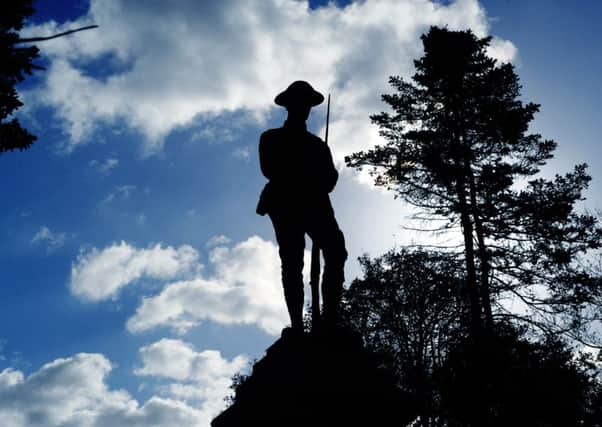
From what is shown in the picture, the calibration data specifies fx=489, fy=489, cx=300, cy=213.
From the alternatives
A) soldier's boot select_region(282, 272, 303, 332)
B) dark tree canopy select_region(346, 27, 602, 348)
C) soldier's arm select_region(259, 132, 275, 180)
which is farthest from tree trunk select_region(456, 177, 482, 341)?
soldier's arm select_region(259, 132, 275, 180)

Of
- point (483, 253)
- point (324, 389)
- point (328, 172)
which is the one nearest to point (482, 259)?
point (483, 253)

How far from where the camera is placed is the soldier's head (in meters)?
4.59

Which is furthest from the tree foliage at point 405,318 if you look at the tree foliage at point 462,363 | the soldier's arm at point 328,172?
the soldier's arm at point 328,172

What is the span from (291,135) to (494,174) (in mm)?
11398

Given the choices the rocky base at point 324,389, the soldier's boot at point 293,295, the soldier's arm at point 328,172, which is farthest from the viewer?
the soldier's arm at point 328,172

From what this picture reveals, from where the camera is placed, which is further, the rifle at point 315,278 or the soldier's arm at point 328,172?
the soldier's arm at point 328,172

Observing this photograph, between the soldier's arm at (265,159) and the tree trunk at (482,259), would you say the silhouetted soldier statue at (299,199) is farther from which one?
the tree trunk at (482,259)

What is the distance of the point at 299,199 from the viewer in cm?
434

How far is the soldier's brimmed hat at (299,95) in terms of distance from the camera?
4584mm

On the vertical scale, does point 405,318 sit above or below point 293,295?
above

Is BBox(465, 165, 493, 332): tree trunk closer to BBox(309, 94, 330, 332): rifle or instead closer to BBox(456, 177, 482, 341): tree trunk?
BBox(456, 177, 482, 341): tree trunk

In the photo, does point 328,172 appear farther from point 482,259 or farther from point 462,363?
point 462,363

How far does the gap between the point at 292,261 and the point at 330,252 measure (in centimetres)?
34

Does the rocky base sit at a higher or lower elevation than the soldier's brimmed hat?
lower
